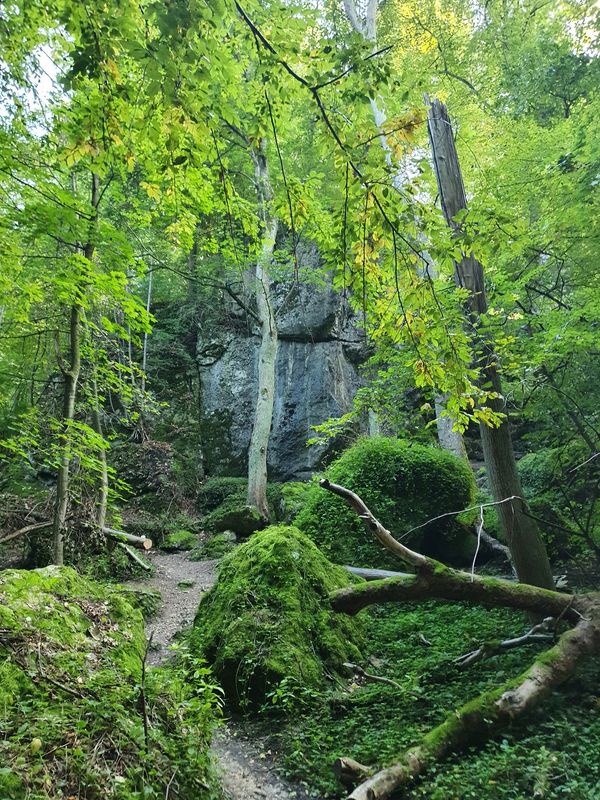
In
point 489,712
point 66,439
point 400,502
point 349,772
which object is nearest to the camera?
point 349,772

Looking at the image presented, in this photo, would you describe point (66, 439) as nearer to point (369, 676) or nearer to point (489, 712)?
point (369, 676)

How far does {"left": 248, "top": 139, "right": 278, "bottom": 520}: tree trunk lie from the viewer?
505 inches

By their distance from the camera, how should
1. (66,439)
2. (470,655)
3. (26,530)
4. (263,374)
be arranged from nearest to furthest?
(470,655)
(66,439)
(26,530)
(263,374)

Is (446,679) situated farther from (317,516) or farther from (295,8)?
(295,8)

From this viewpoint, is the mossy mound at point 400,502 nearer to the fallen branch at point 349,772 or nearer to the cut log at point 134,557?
the cut log at point 134,557

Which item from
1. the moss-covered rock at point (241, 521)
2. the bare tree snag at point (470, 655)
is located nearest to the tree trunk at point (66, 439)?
the bare tree snag at point (470, 655)

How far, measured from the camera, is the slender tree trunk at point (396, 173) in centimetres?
263

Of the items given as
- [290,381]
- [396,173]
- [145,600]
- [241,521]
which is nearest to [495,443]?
[396,173]

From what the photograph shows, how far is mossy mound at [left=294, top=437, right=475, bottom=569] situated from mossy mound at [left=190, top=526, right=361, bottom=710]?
168cm

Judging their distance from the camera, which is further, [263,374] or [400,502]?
[263,374]

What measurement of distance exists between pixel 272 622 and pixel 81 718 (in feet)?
8.06

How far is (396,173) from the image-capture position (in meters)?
2.58

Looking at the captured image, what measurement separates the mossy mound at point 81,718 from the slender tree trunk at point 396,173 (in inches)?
96.4

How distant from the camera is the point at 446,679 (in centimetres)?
436
